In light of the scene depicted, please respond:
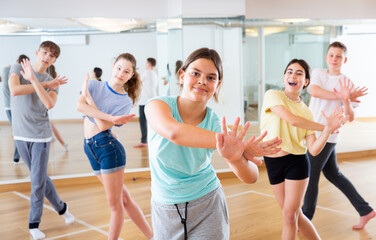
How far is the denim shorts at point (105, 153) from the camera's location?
306cm

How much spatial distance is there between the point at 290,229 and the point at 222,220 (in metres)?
1.07

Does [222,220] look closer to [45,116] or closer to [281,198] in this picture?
[281,198]

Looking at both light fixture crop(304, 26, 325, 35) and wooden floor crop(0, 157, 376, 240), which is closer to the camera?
wooden floor crop(0, 157, 376, 240)

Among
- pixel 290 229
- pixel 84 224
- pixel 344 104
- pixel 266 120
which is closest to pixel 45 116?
pixel 84 224

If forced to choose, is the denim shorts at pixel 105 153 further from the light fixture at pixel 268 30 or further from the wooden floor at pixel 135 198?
the light fixture at pixel 268 30

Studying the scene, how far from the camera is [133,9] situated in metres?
5.38

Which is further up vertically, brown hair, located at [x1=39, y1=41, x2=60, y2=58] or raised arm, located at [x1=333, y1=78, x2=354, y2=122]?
brown hair, located at [x1=39, y1=41, x2=60, y2=58]

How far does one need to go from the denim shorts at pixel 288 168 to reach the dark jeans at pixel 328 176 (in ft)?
2.28

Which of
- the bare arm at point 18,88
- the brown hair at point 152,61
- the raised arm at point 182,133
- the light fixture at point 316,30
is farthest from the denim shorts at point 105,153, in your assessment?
the light fixture at point 316,30

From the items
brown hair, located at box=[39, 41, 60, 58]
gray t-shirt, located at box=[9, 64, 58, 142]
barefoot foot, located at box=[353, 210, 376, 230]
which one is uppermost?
brown hair, located at box=[39, 41, 60, 58]

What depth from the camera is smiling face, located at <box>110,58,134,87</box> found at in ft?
10.8

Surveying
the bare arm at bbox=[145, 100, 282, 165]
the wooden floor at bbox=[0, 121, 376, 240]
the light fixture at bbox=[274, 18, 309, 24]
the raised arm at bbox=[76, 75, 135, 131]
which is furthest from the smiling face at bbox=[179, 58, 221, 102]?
the light fixture at bbox=[274, 18, 309, 24]

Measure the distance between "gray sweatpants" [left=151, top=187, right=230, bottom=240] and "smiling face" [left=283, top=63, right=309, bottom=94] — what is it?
1370 millimetres

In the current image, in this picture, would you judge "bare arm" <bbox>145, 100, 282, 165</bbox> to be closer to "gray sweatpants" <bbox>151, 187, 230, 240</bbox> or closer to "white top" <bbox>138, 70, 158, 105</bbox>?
"gray sweatpants" <bbox>151, 187, 230, 240</bbox>
